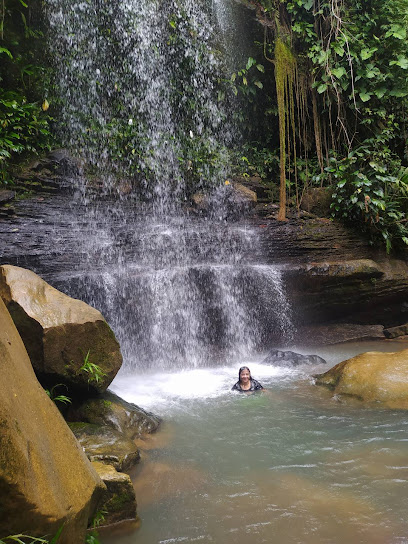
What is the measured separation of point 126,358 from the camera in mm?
7895


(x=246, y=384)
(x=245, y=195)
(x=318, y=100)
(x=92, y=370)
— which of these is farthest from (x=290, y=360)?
(x=318, y=100)

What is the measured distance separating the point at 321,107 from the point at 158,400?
31.6 feet

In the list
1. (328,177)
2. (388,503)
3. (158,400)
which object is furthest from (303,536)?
(328,177)

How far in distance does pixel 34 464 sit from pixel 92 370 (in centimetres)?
294

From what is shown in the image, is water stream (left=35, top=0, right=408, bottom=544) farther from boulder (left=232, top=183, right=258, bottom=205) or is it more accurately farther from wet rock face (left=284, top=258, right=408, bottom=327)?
wet rock face (left=284, top=258, right=408, bottom=327)

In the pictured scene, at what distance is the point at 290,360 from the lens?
790 cm

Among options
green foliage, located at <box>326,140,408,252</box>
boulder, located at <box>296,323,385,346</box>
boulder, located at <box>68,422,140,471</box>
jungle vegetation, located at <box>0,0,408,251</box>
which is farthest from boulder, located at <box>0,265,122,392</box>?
green foliage, located at <box>326,140,408,252</box>

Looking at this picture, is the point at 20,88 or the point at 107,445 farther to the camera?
the point at 20,88

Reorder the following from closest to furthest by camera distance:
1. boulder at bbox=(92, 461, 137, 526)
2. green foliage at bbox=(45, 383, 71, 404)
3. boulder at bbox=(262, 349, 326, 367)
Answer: boulder at bbox=(92, 461, 137, 526)
green foliage at bbox=(45, 383, 71, 404)
boulder at bbox=(262, 349, 326, 367)

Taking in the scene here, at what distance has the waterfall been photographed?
8328 millimetres

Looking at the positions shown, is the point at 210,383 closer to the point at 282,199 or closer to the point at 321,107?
the point at 282,199

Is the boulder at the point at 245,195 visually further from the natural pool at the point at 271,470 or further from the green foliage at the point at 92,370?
the green foliage at the point at 92,370

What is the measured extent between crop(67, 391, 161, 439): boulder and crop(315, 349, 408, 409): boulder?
252 centimetres

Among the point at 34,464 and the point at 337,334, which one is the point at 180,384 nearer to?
the point at 337,334
